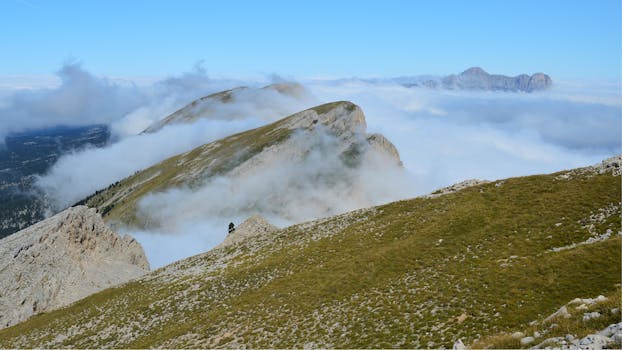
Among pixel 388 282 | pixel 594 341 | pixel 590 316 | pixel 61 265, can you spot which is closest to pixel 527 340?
pixel 590 316

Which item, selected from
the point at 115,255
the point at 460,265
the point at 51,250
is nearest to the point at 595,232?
the point at 460,265

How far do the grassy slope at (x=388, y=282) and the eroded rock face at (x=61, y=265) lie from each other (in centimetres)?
1083

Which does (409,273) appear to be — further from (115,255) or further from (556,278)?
(115,255)

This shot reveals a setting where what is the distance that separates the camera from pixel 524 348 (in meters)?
18.5

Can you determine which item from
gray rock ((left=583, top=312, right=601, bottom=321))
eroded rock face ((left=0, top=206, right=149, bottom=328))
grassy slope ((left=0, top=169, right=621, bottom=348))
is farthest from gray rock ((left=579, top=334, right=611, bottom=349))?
eroded rock face ((left=0, top=206, right=149, bottom=328))

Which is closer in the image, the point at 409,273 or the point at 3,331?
the point at 409,273

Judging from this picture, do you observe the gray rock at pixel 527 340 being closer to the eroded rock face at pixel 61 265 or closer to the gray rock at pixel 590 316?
the gray rock at pixel 590 316

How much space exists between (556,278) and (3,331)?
237 ft

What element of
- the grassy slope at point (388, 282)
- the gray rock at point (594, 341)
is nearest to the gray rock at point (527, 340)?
the gray rock at point (594, 341)

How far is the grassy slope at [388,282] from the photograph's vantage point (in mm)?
28062

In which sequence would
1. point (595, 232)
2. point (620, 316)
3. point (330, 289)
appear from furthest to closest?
point (330, 289)
point (595, 232)
point (620, 316)

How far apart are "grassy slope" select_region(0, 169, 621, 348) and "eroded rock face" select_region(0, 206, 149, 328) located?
10.8m

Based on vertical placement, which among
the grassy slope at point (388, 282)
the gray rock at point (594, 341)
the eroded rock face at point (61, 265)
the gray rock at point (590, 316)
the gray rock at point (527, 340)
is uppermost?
the gray rock at point (594, 341)

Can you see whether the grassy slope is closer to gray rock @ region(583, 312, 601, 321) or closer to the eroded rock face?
gray rock @ region(583, 312, 601, 321)
